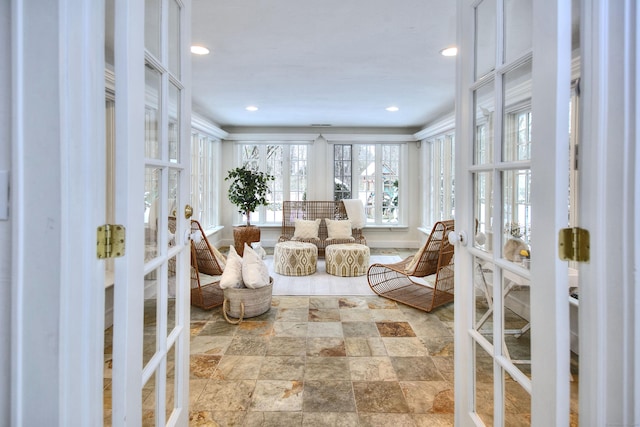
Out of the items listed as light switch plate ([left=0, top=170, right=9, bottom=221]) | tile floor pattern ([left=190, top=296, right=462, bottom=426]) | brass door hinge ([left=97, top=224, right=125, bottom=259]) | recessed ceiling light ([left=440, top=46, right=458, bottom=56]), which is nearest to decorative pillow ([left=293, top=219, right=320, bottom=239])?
tile floor pattern ([left=190, top=296, right=462, bottom=426])

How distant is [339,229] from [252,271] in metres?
3.12

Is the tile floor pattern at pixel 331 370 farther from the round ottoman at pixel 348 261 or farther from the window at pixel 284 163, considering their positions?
the window at pixel 284 163

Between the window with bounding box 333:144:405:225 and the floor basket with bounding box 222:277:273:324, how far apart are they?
13.5 feet

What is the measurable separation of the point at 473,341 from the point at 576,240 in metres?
0.69

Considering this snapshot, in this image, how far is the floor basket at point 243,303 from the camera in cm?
332

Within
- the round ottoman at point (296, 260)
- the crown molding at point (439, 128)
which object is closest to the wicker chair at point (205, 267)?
the round ottoman at point (296, 260)

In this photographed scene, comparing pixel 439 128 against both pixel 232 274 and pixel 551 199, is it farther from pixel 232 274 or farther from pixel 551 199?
pixel 551 199

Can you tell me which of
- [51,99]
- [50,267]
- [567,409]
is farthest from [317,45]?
[567,409]

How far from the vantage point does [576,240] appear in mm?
916

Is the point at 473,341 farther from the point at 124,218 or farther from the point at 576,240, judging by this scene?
the point at 124,218

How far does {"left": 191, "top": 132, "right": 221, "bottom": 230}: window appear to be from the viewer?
6.06m

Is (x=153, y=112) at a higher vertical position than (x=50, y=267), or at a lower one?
higher

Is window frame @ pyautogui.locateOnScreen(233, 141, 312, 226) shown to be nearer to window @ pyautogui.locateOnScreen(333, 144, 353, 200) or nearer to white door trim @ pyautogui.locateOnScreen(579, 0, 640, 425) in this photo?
window @ pyautogui.locateOnScreen(333, 144, 353, 200)

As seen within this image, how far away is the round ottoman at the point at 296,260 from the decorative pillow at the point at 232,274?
170 cm
